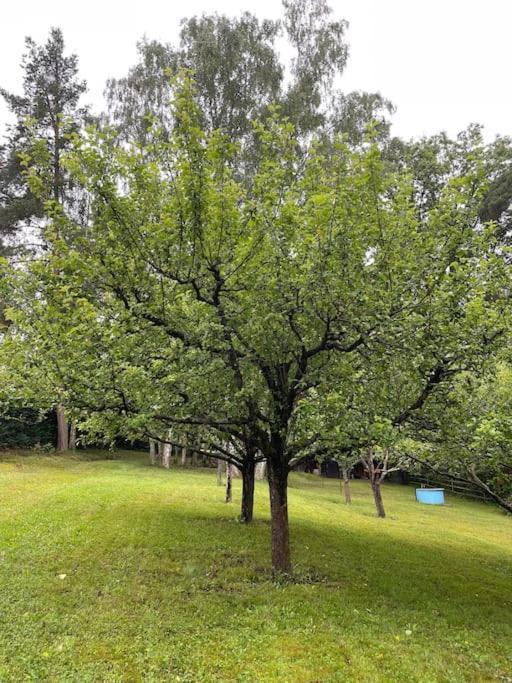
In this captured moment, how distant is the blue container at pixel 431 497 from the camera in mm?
23938

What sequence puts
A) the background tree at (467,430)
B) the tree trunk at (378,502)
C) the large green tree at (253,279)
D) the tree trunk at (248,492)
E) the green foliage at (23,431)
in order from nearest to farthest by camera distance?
1. the large green tree at (253,279)
2. the background tree at (467,430)
3. the tree trunk at (248,492)
4. the tree trunk at (378,502)
5. the green foliage at (23,431)

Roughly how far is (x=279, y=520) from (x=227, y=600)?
1563 mm

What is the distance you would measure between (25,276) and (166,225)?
2.71 meters

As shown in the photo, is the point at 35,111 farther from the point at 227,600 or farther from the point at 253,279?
the point at 227,600

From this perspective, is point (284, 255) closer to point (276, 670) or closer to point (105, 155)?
point (105, 155)

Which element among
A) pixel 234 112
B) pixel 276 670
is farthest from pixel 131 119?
pixel 276 670

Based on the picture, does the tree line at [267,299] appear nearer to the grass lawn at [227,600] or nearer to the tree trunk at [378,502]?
the grass lawn at [227,600]

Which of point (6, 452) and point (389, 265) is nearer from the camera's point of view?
point (389, 265)

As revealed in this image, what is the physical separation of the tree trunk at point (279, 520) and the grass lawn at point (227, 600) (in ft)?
1.29

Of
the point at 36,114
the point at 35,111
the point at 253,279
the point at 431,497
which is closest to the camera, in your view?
the point at 253,279

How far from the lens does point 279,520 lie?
307 inches

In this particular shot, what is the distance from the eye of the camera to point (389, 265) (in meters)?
6.58

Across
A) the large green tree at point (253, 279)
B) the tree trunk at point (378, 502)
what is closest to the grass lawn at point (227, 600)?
the large green tree at point (253, 279)

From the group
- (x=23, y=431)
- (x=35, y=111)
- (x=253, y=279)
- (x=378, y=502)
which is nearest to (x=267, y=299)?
(x=253, y=279)
